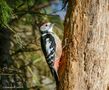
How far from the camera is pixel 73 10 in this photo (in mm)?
4590

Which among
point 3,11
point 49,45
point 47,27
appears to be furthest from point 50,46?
point 3,11

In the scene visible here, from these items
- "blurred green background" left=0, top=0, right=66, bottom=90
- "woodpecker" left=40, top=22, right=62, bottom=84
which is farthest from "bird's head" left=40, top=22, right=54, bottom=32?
"blurred green background" left=0, top=0, right=66, bottom=90

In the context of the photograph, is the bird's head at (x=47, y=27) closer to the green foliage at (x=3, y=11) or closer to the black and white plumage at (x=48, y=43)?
the black and white plumage at (x=48, y=43)

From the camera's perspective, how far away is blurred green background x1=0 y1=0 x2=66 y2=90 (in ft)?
21.0

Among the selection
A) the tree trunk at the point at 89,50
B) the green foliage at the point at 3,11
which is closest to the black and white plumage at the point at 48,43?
the tree trunk at the point at 89,50

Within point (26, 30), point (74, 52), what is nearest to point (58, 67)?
point (74, 52)

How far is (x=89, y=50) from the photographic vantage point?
445cm

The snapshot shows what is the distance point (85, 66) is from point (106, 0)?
28.8 inches

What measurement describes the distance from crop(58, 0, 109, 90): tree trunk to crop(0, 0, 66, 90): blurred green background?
1.54 metres

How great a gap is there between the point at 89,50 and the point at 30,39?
2.93 metres

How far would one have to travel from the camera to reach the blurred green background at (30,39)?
641 cm

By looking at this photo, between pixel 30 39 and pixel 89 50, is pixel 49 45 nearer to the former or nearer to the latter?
pixel 89 50

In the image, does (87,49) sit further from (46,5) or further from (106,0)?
(46,5)

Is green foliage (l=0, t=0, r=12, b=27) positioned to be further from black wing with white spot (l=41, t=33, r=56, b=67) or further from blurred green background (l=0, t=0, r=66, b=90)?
blurred green background (l=0, t=0, r=66, b=90)
